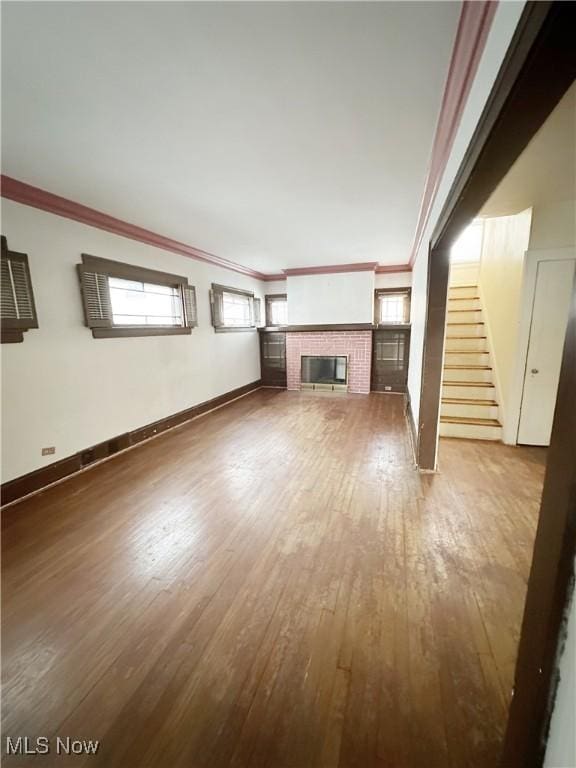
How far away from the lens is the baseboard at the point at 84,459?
2449 mm

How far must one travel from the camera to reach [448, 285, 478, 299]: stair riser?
4613 mm

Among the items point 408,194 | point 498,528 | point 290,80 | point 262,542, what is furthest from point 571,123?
point 262,542

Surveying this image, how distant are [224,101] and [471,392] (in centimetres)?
384

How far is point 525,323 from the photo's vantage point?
314cm

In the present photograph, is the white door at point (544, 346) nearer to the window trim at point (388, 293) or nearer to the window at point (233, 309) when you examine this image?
the window trim at point (388, 293)

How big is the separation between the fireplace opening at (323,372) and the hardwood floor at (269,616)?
11.5 feet

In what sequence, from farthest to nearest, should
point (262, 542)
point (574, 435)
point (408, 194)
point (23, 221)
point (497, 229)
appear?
point (497, 229) < point (408, 194) < point (23, 221) < point (262, 542) < point (574, 435)

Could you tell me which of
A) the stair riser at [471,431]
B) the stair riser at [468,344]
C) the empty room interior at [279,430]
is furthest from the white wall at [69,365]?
the stair riser at [468,344]

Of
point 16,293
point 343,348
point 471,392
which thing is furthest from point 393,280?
point 16,293

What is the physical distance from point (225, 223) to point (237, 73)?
2.07 metres

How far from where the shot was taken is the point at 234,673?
122 centimetres

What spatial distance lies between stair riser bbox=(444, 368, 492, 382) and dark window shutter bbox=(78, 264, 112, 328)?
13.7ft

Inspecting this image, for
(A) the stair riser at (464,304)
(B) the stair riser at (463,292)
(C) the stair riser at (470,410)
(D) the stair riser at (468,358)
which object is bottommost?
(C) the stair riser at (470,410)

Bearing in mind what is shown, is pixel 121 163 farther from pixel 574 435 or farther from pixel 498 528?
pixel 498 528
